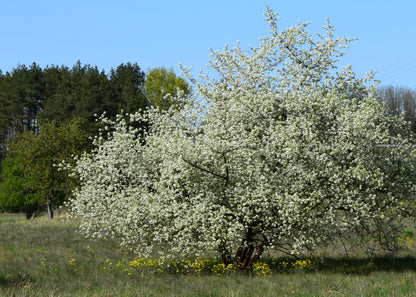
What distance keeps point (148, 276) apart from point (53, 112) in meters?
47.0

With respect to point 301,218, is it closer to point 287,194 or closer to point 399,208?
point 287,194

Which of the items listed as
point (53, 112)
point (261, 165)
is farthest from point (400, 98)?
point (261, 165)

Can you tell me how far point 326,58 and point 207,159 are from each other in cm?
620

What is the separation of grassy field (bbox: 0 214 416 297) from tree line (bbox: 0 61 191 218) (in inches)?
290

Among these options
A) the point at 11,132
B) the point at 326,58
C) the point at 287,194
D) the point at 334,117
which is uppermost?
the point at 11,132

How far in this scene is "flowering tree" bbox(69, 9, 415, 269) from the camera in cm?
1312

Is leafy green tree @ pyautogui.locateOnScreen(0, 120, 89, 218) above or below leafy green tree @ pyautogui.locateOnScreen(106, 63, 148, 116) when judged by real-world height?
below

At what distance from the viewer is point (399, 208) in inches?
601

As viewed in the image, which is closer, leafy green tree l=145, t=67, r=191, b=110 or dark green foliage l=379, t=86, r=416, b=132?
leafy green tree l=145, t=67, r=191, b=110

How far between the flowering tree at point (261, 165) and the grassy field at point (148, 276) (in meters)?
1.18

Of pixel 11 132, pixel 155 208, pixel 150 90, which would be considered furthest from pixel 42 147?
pixel 11 132

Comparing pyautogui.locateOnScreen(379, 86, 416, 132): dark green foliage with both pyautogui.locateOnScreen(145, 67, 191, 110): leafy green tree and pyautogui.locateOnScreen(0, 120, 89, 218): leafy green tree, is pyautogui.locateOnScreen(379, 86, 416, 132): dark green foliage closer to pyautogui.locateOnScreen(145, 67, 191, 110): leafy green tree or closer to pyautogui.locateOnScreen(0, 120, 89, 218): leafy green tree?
pyautogui.locateOnScreen(145, 67, 191, 110): leafy green tree

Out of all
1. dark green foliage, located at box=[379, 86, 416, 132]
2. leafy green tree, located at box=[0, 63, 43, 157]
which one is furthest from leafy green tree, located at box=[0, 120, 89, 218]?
dark green foliage, located at box=[379, 86, 416, 132]

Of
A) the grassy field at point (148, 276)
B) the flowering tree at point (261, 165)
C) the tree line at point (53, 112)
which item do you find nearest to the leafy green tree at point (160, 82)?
the tree line at point (53, 112)
